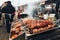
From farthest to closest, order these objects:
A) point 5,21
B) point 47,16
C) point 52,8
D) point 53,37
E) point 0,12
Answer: point 0,12 < point 5,21 < point 52,8 < point 47,16 < point 53,37

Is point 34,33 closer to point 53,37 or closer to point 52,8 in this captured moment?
point 53,37

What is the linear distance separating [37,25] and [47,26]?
1.05 feet

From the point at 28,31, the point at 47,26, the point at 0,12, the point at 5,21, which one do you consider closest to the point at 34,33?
the point at 28,31

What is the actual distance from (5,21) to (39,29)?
4387 mm

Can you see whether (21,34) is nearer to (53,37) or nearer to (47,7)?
(53,37)

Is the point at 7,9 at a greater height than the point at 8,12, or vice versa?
the point at 7,9

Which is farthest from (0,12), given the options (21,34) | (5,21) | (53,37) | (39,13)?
(53,37)

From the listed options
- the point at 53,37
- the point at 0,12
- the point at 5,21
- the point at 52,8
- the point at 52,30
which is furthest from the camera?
the point at 0,12

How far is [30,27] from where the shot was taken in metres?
6.66

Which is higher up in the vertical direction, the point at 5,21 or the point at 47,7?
the point at 47,7

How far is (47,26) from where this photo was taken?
6723mm

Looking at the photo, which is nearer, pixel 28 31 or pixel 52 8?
pixel 28 31

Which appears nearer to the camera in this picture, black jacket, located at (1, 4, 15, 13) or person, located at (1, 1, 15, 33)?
person, located at (1, 1, 15, 33)

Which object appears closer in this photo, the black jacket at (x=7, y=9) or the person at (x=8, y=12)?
the person at (x=8, y=12)
